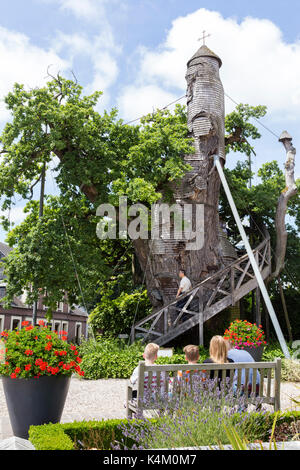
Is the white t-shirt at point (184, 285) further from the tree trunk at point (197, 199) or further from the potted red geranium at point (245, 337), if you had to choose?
the potted red geranium at point (245, 337)

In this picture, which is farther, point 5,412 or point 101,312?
point 101,312

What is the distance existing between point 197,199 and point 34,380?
1141 cm

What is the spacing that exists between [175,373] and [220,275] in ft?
34.5

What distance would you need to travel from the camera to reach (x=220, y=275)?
1505 centimetres

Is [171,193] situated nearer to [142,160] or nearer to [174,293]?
[142,160]

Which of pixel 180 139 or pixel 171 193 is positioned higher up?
pixel 180 139

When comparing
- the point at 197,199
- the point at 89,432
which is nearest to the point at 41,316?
the point at 197,199

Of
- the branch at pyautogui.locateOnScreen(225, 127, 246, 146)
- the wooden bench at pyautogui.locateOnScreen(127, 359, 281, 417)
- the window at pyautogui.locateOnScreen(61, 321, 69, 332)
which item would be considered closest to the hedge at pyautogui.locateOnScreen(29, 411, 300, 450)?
the wooden bench at pyautogui.locateOnScreen(127, 359, 281, 417)

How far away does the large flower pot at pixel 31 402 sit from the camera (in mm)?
5047

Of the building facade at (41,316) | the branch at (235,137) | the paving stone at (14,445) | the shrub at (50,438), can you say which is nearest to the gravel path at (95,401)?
the shrub at (50,438)

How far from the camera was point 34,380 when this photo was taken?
511 centimetres

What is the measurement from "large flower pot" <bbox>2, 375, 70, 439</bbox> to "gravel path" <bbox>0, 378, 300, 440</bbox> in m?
0.37

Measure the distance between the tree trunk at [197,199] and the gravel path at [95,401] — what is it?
5.28 meters
